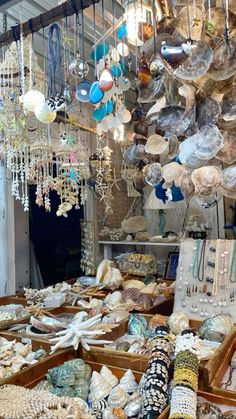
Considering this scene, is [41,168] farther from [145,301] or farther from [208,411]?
[208,411]

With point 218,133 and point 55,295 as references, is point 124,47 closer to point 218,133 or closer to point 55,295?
point 218,133

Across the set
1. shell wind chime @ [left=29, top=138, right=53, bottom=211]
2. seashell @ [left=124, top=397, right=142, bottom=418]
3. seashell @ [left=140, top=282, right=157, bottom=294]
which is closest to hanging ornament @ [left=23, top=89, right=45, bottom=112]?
shell wind chime @ [left=29, top=138, right=53, bottom=211]

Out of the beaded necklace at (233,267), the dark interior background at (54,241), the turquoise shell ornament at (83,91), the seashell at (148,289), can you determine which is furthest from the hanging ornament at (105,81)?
the dark interior background at (54,241)

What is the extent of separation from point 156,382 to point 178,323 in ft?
1.87

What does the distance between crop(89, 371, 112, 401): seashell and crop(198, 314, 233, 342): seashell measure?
1.64 feet

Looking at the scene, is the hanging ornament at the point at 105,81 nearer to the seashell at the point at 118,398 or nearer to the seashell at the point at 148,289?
the seashell at the point at 118,398

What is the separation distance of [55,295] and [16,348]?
72cm

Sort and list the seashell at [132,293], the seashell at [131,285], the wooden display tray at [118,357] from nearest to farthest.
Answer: the wooden display tray at [118,357], the seashell at [132,293], the seashell at [131,285]

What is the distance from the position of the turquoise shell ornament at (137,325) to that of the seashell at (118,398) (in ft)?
1.64

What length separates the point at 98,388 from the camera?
46.2 inches

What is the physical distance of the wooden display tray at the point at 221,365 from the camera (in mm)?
1084

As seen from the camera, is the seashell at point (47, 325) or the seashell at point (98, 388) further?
the seashell at point (47, 325)

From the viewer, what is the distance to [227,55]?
103 cm

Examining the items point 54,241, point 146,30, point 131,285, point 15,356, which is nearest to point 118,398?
point 15,356
